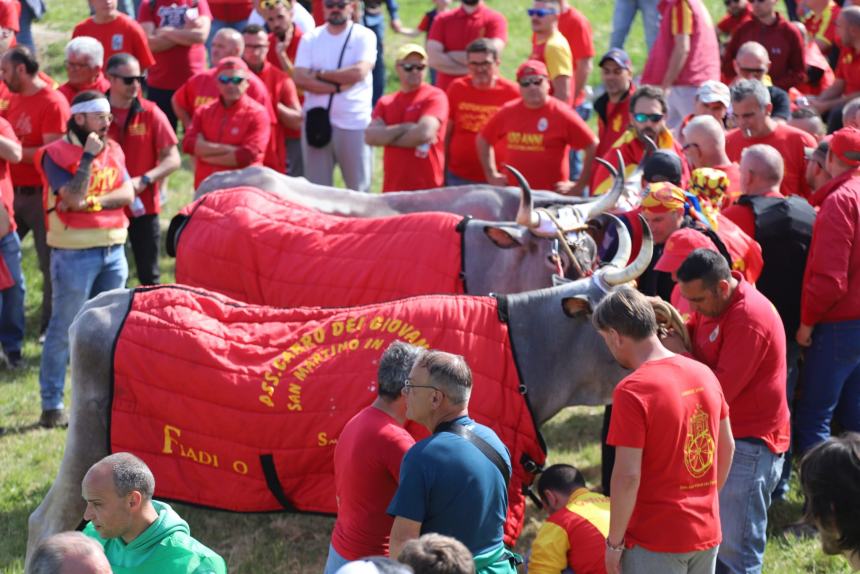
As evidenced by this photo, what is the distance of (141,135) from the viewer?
9.66 meters

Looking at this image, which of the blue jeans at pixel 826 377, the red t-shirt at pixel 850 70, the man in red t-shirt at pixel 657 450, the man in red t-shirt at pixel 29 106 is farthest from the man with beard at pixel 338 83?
the man in red t-shirt at pixel 657 450

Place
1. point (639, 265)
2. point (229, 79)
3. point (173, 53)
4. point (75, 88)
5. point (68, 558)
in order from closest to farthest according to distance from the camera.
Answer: point (68, 558), point (639, 265), point (229, 79), point (75, 88), point (173, 53)

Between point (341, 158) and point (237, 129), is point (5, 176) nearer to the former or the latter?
point (237, 129)

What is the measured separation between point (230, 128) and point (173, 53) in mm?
2480

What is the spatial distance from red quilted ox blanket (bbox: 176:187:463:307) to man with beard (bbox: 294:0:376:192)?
2.64 m

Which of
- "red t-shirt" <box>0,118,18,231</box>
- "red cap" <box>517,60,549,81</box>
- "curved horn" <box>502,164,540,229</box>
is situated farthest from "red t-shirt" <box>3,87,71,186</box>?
"curved horn" <box>502,164,540,229</box>

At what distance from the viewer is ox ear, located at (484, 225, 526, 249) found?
7750 millimetres

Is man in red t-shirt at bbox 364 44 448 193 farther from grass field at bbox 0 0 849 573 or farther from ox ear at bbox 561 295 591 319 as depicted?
ox ear at bbox 561 295 591 319

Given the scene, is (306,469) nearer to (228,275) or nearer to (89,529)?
(89,529)

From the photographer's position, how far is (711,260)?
213 inches

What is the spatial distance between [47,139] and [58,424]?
2.40 m

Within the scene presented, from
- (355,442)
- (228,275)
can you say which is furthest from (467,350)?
(228,275)

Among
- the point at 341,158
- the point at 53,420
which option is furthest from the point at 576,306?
the point at 341,158

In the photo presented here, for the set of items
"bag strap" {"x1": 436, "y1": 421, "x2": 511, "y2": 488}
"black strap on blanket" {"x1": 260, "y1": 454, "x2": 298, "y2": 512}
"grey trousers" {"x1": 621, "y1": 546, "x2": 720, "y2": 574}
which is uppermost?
"bag strap" {"x1": 436, "y1": 421, "x2": 511, "y2": 488}
